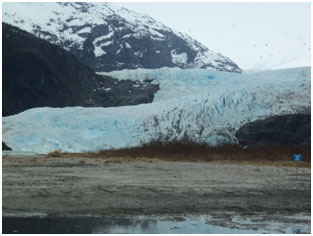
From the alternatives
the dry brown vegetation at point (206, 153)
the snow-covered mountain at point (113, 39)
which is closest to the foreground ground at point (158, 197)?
the dry brown vegetation at point (206, 153)

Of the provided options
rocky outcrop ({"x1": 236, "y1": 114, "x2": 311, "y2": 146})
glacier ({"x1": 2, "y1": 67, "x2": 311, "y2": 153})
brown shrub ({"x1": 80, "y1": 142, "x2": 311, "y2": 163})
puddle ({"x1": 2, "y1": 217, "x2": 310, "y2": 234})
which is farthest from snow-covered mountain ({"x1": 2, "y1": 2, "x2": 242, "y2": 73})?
puddle ({"x1": 2, "y1": 217, "x2": 310, "y2": 234})

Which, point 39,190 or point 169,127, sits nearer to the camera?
point 39,190

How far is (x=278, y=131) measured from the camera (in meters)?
28.7

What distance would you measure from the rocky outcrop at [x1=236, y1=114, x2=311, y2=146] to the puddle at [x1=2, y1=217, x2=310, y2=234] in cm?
2172

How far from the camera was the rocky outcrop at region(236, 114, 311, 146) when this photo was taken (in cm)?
2847

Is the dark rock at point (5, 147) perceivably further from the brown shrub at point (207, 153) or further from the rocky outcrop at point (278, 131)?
the rocky outcrop at point (278, 131)

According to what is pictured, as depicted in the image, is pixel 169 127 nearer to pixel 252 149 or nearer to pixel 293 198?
pixel 252 149

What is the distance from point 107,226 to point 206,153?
691 inches

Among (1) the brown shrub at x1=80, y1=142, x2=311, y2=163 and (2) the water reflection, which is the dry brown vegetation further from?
(2) the water reflection

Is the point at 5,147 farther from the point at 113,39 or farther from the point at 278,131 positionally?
the point at 113,39

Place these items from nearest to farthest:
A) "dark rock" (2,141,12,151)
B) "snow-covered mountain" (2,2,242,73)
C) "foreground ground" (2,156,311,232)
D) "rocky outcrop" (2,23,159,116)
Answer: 1. "foreground ground" (2,156,311,232)
2. "dark rock" (2,141,12,151)
3. "rocky outcrop" (2,23,159,116)
4. "snow-covered mountain" (2,2,242,73)

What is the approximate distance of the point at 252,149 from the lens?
83.9 ft

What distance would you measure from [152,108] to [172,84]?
13.4m

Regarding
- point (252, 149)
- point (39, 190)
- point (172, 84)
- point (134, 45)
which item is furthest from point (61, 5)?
point (39, 190)
